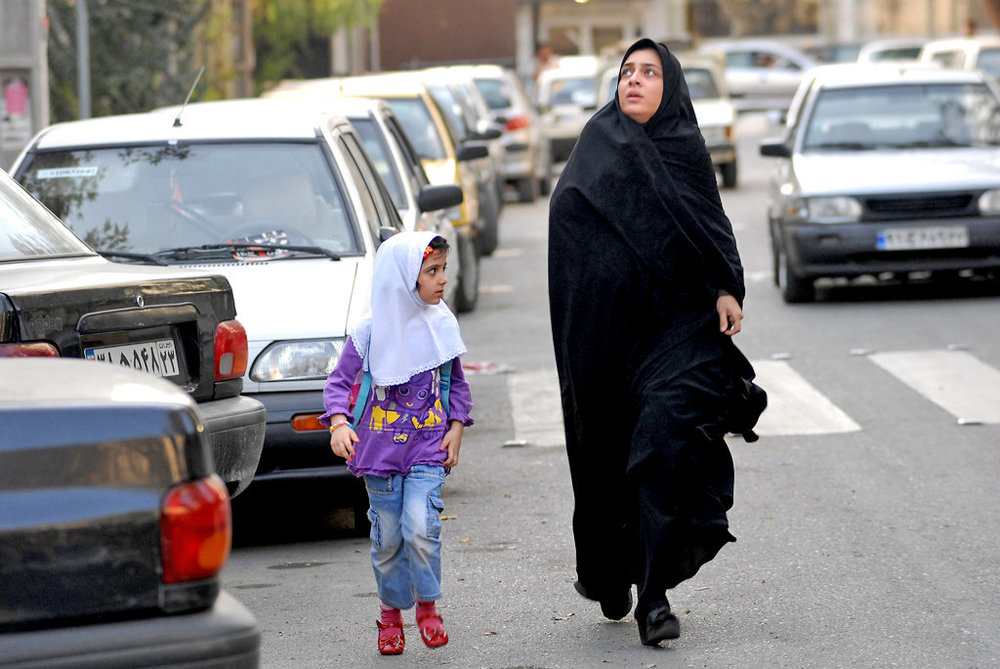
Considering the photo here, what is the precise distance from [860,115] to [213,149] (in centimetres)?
763

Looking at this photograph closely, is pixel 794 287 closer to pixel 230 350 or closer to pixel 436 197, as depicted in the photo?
pixel 436 197

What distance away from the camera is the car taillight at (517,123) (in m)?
23.5

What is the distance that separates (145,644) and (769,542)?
376 cm

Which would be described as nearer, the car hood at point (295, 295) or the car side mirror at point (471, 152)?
the car hood at point (295, 295)

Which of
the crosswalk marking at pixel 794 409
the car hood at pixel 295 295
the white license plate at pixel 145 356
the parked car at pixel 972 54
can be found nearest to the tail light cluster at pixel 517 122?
the parked car at pixel 972 54

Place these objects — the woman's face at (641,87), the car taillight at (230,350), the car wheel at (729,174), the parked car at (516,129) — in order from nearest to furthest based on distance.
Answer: the woman's face at (641,87) < the car taillight at (230,350) < the parked car at (516,129) < the car wheel at (729,174)

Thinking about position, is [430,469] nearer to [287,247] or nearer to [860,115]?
[287,247]

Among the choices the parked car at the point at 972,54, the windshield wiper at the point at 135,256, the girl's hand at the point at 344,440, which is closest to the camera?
the girl's hand at the point at 344,440

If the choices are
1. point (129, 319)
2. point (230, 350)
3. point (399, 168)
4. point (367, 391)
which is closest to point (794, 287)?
point (399, 168)

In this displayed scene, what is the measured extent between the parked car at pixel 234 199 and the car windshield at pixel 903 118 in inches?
263

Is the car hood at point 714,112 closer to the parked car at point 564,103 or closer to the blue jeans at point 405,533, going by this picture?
the parked car at point 564,103

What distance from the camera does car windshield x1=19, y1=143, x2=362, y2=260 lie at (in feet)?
24.7

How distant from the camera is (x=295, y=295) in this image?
688 cm

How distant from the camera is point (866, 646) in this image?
5.22m
